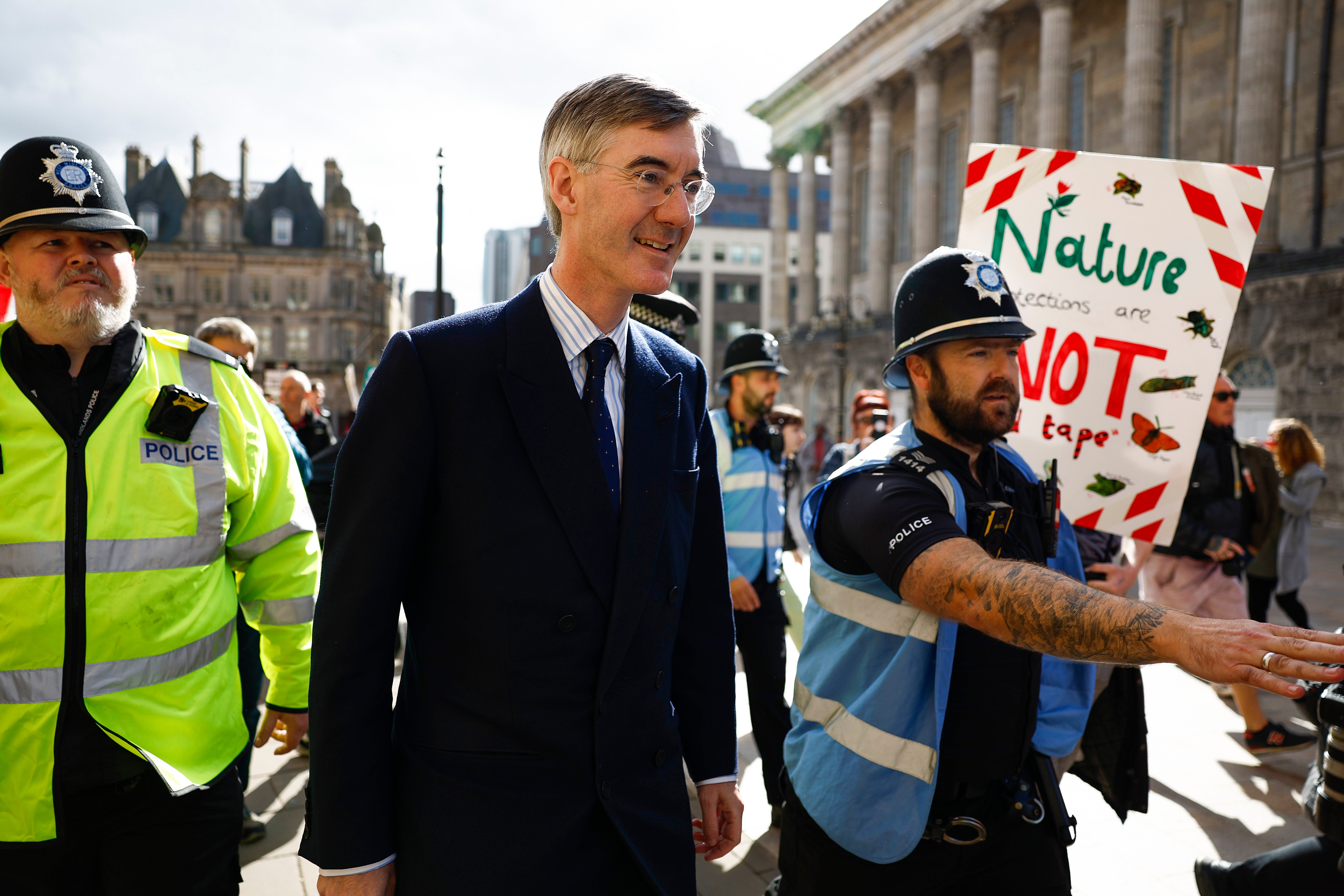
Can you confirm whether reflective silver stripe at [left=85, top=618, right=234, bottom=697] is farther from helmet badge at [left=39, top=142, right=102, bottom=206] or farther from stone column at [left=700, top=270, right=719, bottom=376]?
stone column at [left=700, top=270, right=719, bottom=376]

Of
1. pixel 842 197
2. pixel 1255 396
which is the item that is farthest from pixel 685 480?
pixel 842 197

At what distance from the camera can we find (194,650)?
237cm

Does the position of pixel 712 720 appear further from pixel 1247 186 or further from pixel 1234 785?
pixel 1234 785

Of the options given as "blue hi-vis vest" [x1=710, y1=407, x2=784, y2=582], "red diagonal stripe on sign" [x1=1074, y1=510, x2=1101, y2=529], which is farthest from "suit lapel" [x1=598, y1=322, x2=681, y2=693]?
"blue hi-vis vest" [x1=710, y1=407, x2=784, y2=582]

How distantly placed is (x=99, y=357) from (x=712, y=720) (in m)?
1.82

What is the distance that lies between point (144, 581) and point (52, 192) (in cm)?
103

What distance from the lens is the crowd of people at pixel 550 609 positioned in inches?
65.9

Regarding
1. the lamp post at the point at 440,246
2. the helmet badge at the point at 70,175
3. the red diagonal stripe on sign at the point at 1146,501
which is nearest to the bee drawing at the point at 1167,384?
the red diagonal stripe on sign at the point at 1146,501

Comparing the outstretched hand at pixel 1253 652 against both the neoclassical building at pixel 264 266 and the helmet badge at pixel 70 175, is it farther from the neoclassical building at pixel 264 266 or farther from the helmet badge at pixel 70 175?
the neoclassical building at pixel 264 266

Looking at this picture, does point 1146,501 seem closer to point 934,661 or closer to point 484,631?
point 934,661

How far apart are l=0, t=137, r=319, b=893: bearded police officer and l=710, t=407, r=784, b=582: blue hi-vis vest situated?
2821 mm

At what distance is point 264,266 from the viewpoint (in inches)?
2554

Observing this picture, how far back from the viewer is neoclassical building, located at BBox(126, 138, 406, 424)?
63875mm

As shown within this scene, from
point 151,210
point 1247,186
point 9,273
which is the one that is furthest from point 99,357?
point 151,210
